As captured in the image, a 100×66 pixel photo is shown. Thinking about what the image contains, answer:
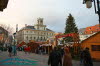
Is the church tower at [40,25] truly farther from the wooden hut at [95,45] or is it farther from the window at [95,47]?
the window at [95,47]

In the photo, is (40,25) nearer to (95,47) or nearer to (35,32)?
(35,32)

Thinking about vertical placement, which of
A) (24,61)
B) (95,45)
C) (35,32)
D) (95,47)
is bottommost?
(24,61)

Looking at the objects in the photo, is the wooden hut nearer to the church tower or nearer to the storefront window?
the storefront window

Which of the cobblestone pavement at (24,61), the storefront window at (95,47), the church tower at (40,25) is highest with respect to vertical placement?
the church tower at (40,25)

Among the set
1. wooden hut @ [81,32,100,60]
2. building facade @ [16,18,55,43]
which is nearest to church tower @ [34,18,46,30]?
building facade @ [16,18,55,43]

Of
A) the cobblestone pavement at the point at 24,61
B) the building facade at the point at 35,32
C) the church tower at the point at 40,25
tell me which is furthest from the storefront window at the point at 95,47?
the church tower at the point at 40,25

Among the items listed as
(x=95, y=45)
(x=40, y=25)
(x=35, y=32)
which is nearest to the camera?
(x=95, y=45)

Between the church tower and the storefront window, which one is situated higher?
the church tower

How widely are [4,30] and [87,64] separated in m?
65.9

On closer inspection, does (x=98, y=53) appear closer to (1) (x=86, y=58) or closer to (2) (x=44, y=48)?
(1) (x=86, y=58)

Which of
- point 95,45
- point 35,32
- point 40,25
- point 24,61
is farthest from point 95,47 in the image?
point 40,25

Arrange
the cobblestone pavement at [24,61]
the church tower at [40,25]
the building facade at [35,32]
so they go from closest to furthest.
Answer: the cobblestone pavement at [24,61] → the building facade at [35,32] → the church tower at [40,25]

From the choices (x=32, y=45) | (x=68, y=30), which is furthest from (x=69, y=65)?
(x=68, y=30)

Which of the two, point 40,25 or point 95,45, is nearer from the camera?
point 95,45
